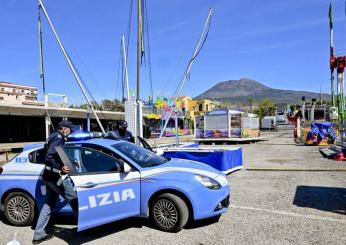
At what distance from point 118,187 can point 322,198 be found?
503 centimetres

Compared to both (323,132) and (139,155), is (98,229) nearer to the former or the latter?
(139,155)

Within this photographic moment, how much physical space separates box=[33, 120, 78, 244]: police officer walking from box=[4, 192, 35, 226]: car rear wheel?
841mm

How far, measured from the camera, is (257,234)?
228 inches

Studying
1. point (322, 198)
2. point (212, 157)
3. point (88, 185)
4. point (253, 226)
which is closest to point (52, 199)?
point (88, 185)

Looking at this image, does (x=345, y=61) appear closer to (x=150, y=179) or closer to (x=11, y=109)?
(x=150, y=179)

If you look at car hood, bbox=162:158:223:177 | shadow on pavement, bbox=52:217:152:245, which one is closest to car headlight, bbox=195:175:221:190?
car hood, bbox=162:158:223:177

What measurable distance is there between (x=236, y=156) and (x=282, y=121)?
7385 cm

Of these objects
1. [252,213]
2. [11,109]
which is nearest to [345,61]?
[252,213]

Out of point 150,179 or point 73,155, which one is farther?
point 73,155

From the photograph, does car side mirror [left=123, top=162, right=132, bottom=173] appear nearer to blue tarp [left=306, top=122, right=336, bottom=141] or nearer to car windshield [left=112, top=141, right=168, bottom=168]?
car windshield [left=112, top=141, right=168, bottom=168]

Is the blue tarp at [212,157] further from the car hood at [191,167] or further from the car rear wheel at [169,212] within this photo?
the car rear wheel at [169,212]

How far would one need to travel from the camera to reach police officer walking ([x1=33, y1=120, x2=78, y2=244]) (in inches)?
224

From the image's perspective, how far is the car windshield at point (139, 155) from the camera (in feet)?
21.0

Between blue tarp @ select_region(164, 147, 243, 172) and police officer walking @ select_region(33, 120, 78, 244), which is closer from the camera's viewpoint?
police officer walking @ select_region(33, 120, 78, 244)
